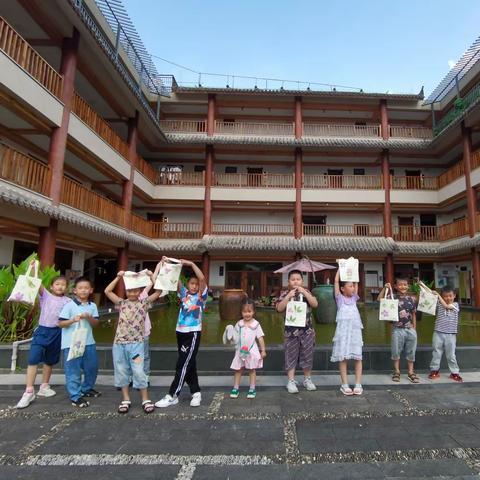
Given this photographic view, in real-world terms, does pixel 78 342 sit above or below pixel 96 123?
below

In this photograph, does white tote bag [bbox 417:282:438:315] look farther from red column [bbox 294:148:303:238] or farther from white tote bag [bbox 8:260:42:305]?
red column [bbox 294:148:303:238]

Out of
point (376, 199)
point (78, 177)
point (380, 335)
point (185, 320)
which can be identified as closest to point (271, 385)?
point (185, 320)

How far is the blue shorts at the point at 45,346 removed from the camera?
13.5 feet

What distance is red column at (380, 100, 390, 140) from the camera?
18.9 meters

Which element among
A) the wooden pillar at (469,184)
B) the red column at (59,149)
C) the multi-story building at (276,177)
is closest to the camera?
the red column at (59,149)

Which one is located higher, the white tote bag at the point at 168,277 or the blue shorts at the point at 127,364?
the white tote bag at the point at 168,277

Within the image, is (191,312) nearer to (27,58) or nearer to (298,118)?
(27,58)

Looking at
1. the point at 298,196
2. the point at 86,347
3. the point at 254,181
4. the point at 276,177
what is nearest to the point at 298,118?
the point at 276,177

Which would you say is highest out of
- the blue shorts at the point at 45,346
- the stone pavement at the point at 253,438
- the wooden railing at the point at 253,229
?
the wooden railing at the point at 253,229

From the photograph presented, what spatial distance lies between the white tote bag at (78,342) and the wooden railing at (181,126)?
17428 millimetres

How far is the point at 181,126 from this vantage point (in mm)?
19828

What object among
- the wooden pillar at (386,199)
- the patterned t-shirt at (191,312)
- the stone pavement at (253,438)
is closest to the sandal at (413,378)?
the stone pavement at (253,438)

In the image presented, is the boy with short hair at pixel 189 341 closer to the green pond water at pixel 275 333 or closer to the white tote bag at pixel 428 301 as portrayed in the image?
the green pond water at pixel 275 333

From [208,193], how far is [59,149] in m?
9.34
